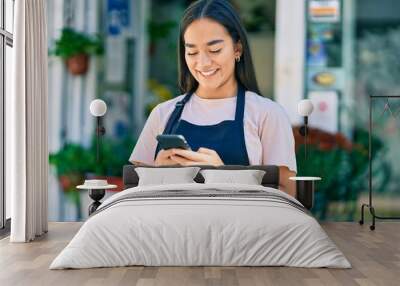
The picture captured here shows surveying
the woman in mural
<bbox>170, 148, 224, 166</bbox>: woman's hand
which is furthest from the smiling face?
<bbox>170, 148, 224, 166</bbox>: woman's hand

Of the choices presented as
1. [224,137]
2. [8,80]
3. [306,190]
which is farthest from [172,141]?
[8,80]

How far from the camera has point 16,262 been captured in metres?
5.15

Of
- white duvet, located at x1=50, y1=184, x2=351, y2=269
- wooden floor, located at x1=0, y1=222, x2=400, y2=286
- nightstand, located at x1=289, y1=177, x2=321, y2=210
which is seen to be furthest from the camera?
nightstand, located at x1=289, y1=177, x2=321, y2=210

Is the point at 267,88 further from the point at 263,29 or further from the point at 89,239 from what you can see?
the point at 89,239

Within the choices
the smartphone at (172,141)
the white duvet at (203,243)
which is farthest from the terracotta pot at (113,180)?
the white duvet at (203,243)

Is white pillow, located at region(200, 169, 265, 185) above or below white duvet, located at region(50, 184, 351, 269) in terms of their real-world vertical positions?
above

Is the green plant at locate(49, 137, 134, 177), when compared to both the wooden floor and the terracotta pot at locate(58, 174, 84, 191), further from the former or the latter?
the wooden floor

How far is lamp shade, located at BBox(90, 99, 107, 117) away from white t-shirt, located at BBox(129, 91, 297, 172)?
1.79ft

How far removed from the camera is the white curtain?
6.33 metres

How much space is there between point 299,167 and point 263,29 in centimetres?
170

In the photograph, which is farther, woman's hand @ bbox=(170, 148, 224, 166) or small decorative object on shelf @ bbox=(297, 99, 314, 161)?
small decorative object on shelf @ bbox=(297, 99, 314, 161)

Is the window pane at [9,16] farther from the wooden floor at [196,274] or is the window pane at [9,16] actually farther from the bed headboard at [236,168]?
the wooden floor at [196,274]

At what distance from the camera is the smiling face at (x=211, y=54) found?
7.61 metres

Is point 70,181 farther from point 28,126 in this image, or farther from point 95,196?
point 28,126
